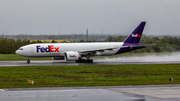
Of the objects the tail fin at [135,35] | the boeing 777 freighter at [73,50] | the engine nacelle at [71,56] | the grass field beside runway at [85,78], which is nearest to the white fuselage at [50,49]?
the boeing 777 freighter at [73,50]

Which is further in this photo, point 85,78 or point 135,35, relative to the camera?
point 135,35

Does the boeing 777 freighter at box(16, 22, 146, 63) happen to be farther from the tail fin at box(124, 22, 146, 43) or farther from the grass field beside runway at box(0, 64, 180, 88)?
the grass field beside runway at box(0, 64, 180, 88)

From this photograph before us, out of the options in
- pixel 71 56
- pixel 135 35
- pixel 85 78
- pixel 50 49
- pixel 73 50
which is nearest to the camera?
pixel 85 78

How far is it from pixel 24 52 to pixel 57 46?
5.61 meters

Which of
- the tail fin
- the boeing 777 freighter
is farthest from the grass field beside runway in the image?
the tail fin

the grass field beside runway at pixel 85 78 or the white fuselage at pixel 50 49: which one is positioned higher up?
the white fuselage at pixel 50 49

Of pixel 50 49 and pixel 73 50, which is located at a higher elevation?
pixel 50 49

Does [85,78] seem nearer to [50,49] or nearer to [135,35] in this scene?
[50,49]

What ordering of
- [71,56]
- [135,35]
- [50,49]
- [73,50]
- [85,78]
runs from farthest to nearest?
[135,35]
[73,50]
[50,49]
[71,56]
[85,78]

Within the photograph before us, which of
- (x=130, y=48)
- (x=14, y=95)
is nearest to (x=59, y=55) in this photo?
(x=130, y=48)

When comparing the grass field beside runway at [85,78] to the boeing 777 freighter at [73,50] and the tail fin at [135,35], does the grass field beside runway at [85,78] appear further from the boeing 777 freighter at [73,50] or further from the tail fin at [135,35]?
the tail fin at [135,35]

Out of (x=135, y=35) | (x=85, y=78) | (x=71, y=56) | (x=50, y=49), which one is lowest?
(x=85, y=78)

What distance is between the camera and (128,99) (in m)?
12.1

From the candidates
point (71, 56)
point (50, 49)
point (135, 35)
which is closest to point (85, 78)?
point (71, 56)
